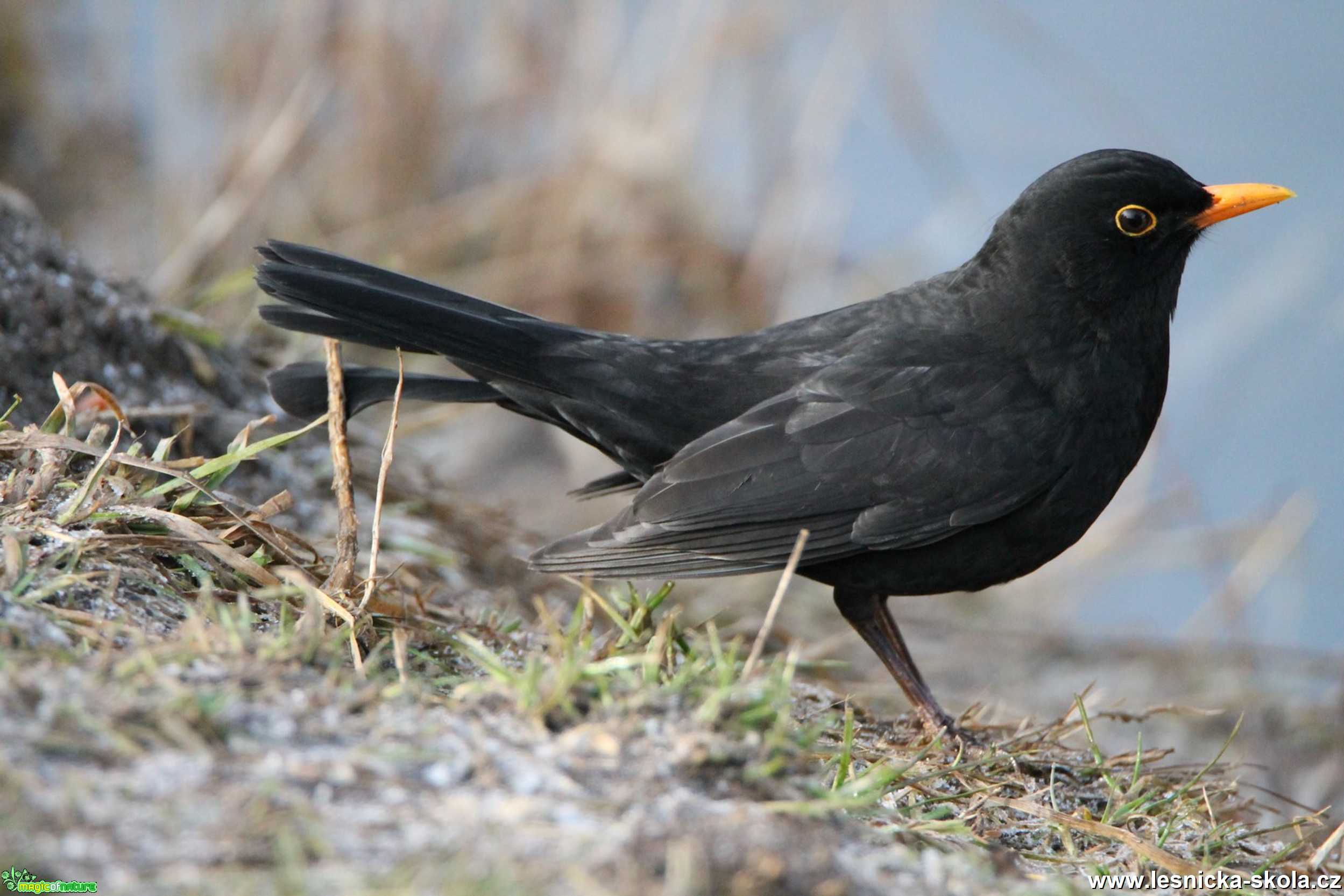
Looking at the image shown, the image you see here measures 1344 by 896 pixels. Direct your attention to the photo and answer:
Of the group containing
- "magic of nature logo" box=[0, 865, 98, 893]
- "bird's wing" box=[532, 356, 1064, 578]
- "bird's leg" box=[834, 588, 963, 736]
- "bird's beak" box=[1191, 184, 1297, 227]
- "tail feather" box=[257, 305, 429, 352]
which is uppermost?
"tail feather" box=[257, 305, 429, 352]

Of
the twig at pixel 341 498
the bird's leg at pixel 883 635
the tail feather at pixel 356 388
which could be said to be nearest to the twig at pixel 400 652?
the twig at pixel 341 498

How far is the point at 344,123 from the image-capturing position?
802 centimetres

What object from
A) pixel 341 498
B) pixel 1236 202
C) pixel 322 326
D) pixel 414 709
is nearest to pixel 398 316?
pixel 322 326

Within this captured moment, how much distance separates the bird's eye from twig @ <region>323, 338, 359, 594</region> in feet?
7.16

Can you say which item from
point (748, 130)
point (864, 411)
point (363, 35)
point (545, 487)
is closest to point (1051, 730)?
point (864, 411)

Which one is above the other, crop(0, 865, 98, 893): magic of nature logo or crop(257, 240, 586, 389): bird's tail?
crop(257, 240, 586, 389): bird's tail

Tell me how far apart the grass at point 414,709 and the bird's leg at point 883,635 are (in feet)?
0.53

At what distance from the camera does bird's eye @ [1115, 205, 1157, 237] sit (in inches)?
143

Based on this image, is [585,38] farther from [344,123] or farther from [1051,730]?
[1051,730]

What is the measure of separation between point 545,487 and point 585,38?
278 cm

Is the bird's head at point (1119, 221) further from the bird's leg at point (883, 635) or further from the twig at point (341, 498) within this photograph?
the twig at point (341, 498)

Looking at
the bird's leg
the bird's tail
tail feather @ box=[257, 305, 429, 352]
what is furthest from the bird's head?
tail feather @ box=[257, 305, 429, 352]

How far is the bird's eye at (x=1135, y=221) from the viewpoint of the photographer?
3.62 meters

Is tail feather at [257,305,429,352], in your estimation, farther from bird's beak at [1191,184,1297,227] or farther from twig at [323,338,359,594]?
bird's beak at [1191,184,1297,227]
